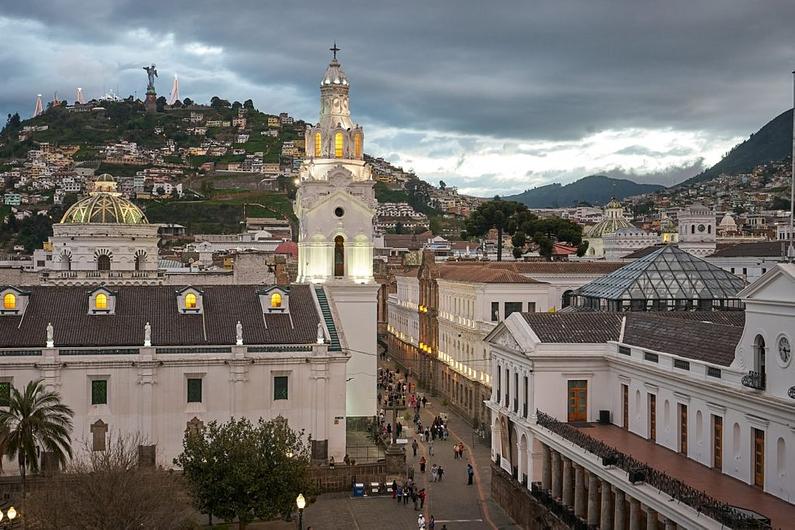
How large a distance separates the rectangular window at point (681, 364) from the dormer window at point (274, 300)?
21.3 m

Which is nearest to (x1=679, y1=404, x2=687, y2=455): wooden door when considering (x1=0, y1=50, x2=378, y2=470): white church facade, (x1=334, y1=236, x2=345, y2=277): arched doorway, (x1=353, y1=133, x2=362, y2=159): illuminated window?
(x1=0, y1=50, x2=378, y2=470): white church facade

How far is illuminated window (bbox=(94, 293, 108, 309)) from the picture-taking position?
150 ft

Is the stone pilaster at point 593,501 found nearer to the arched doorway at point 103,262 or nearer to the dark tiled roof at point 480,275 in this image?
the dark tiled roof at point 480,275

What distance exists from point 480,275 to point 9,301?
104 ft

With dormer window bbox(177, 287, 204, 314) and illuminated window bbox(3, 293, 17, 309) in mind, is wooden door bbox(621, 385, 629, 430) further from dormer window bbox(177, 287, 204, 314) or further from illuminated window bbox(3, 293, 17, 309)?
illuminated window bbox(3, 293, 17, 309)

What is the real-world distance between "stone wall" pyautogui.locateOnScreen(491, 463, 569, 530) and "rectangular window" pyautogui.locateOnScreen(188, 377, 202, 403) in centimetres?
1443

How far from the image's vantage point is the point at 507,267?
69.1 metres

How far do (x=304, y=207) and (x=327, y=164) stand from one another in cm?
297

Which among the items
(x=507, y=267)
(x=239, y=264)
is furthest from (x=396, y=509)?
(x=239, y=264)

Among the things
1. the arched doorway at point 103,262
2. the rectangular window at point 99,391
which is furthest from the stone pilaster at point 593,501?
the arched doorway at point 103,262

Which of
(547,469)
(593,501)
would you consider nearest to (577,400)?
(547,469)

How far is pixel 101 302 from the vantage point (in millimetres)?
45719

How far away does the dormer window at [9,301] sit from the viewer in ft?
147

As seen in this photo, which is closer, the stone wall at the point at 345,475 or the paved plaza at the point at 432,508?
the paved plaza at the point at 432,508
